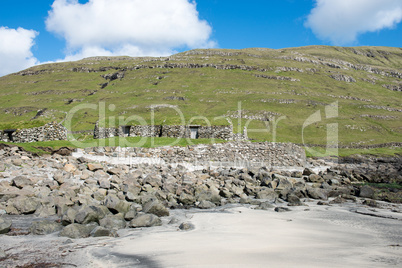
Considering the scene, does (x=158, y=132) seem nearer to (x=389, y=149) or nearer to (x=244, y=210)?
(x=244, y=210)

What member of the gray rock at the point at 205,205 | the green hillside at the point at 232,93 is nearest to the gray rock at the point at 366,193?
the gray rock at the point at 205,205

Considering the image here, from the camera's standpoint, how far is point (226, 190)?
51.4 ft

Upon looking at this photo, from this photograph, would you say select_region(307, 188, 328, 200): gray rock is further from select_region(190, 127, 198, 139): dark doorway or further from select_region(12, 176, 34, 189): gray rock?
select_region(190, 127, 198, 139): dark doorway

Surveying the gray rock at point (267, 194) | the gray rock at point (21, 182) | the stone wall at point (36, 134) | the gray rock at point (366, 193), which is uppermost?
the stone wall at point (36, 134)

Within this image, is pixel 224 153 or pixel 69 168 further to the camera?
pixel 224 153

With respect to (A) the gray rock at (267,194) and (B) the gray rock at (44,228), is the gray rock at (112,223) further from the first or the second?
(A) the gray rock at (267,194)

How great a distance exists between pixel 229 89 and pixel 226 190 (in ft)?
355

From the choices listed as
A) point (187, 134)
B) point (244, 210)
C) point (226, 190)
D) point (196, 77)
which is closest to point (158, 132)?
point (187, 134)

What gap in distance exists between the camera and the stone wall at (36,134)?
2695 centimetres

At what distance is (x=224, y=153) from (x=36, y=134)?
18.4 m

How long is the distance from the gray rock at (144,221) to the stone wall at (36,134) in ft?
75.0

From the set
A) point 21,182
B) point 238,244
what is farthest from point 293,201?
point 21,182

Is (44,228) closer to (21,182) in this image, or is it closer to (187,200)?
(21,182)

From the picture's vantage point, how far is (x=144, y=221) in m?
9.39
